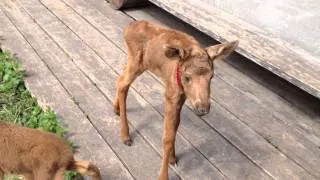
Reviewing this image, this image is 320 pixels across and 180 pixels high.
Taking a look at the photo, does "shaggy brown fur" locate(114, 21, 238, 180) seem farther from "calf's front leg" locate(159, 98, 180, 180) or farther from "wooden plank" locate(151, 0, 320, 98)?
"wooden plank" locate(151, 0, 320, 98)

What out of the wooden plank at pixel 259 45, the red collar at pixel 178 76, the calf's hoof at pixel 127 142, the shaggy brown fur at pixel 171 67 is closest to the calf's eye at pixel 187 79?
the shaggy brown fur at pixel 171 67

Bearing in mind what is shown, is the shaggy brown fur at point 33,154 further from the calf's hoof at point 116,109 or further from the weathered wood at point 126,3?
the weathered wood at point 126,3

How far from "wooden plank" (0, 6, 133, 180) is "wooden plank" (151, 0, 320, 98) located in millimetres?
1636

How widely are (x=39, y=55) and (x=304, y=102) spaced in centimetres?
284

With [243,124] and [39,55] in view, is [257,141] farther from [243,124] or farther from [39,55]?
[39,55]

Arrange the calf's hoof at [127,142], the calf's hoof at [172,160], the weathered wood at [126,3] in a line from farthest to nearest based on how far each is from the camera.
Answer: the weathered wood at [126,3] < the calf's hoof at [127,142] < the calf's hoof at [172,160]

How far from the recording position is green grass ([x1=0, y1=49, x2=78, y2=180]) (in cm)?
444

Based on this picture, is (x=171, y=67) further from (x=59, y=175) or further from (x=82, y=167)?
(x=59, y=175)

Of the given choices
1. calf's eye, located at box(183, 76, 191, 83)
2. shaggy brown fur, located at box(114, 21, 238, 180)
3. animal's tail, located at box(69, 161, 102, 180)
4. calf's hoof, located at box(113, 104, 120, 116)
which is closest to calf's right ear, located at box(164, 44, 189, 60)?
shaggy brown fur, located at box(114, 21, 238, 180)

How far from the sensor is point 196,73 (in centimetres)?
320

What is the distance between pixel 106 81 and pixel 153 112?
29.0 inches

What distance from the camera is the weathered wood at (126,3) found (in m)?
6.95

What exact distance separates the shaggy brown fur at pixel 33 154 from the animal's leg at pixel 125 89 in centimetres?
88

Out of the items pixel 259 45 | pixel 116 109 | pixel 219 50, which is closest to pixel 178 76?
pixel 219 50
